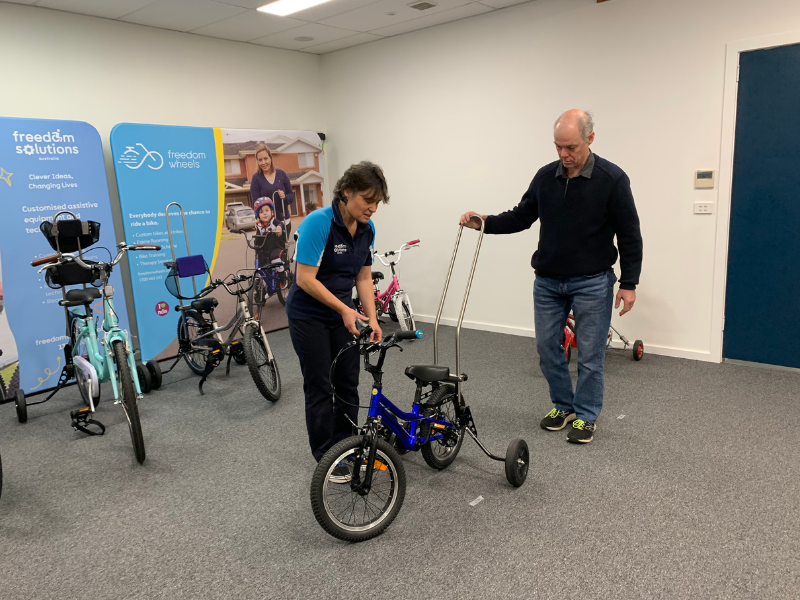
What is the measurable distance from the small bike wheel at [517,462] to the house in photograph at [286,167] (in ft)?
12.4

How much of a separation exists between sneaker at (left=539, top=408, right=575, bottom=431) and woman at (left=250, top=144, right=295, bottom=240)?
3448 millimetres

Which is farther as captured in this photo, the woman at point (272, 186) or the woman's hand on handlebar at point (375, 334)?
the woman at point (272, 186)

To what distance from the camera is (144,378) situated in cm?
404

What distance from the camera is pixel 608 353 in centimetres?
446

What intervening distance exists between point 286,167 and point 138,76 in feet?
4.91

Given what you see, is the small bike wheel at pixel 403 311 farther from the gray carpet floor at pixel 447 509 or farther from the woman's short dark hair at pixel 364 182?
the woman's short dark hair at pixel 364 182

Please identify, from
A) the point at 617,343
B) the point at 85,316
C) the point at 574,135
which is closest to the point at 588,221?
the point at 574,135

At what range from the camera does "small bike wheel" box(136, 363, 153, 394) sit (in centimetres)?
404

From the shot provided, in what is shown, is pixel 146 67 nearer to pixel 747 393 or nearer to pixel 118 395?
pixel 118 395

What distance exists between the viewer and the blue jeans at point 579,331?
2887 mm

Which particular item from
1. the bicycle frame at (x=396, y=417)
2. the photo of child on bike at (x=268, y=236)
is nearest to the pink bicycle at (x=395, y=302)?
the photo of child on bike at (x=268, y=236)

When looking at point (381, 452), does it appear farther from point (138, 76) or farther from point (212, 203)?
point (138, 76)

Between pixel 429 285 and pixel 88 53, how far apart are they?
350 centimetres

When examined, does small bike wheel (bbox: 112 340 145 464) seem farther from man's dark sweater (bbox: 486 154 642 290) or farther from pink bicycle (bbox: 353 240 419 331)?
pink bicycle (bbox: 353 240 419 331)
